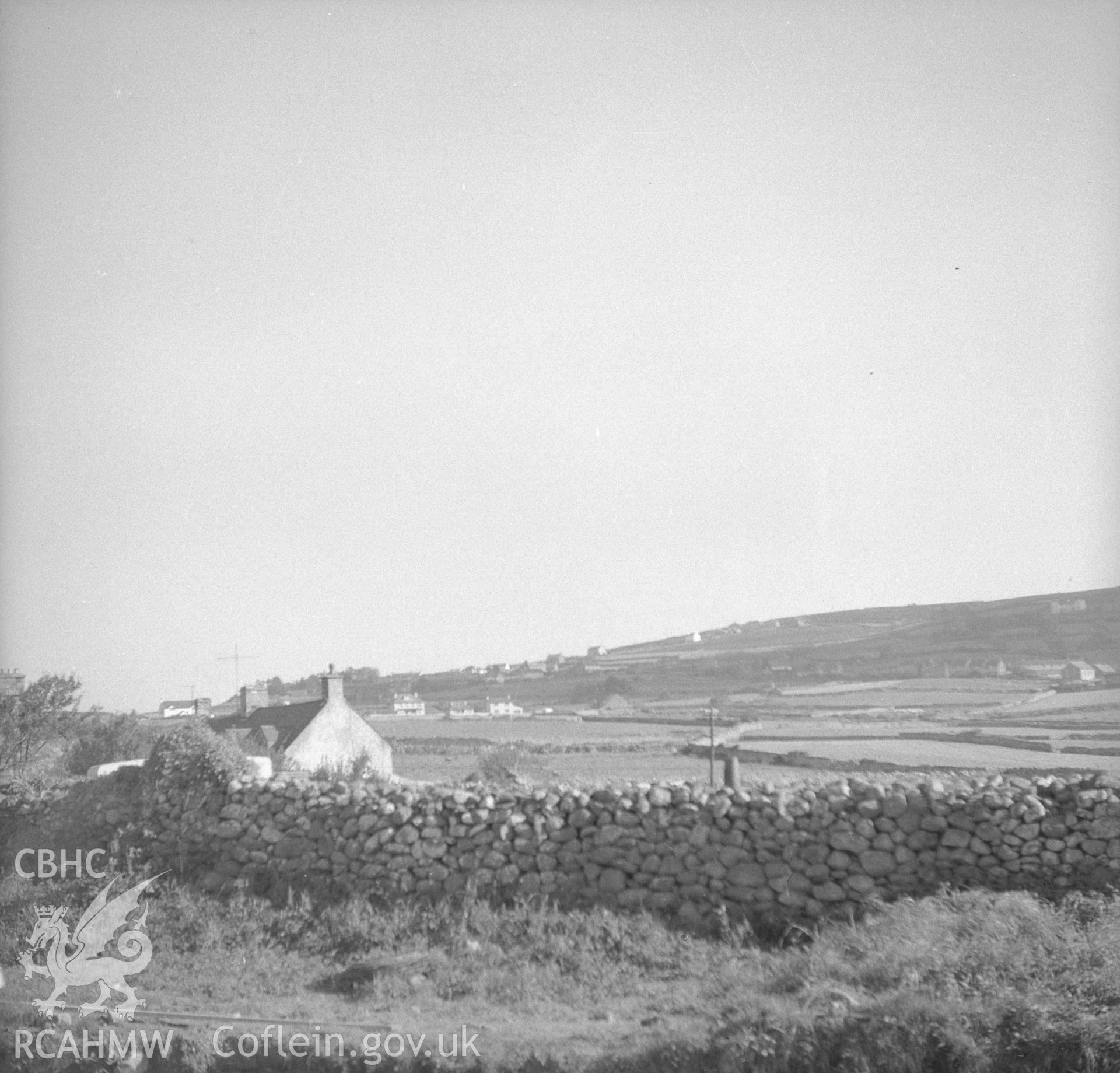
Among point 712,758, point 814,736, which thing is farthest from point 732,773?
point 814,736

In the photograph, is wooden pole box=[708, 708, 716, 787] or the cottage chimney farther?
the cottage chimney

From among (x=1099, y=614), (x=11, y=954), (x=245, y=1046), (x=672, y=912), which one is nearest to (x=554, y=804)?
(x=672, y=912)

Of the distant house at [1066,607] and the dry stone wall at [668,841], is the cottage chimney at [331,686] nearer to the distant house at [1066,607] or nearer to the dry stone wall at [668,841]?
the dry stone wall at [668,841]

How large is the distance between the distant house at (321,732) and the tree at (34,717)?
3.89m

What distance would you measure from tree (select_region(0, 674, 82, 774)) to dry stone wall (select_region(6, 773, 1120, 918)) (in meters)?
12.0

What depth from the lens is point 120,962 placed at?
386 inches

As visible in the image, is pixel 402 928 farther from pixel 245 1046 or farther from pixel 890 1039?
pixel 890 1039

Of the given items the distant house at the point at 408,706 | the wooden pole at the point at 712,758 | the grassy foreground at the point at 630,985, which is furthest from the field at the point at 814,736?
the grassy foreground at the point at 630,985

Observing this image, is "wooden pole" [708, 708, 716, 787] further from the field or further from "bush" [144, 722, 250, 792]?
"bush" [144, 722, 250, 792]

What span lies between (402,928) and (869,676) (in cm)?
3067

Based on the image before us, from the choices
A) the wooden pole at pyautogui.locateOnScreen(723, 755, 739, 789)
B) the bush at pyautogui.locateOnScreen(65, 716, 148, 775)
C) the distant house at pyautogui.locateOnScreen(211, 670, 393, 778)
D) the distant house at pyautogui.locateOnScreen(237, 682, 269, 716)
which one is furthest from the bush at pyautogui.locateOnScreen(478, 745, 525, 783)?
the bush at pyautogui.locateOnScreen(65, 716, 148, 775)

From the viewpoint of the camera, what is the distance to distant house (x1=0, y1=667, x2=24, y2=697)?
76.3 ft

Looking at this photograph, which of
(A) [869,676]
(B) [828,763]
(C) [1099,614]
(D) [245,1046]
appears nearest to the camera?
(D) [245,1046]

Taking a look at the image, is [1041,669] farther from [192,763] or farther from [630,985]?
[192,763]
